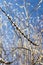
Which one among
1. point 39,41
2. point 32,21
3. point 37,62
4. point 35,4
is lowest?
point 37,62

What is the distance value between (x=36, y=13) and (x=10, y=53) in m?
1.21

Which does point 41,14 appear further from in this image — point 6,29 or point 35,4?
point 6,29

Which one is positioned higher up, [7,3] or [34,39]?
[7,3]

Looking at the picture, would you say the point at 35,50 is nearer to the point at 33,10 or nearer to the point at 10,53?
the point at 10,53

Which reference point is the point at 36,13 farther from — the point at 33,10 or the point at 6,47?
the point at 6,47

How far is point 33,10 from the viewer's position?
7.06 m

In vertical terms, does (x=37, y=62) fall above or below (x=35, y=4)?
below

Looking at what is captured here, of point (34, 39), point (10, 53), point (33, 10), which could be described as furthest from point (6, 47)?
point (33, 10)

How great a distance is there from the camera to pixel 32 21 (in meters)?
6.99

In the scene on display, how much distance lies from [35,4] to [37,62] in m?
1.49

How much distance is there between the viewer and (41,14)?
Answer: 7.07m

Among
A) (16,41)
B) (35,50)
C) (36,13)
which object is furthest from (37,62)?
(36,13)

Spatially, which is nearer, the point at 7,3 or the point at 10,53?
the point at 10,53

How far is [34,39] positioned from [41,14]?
68 cm
